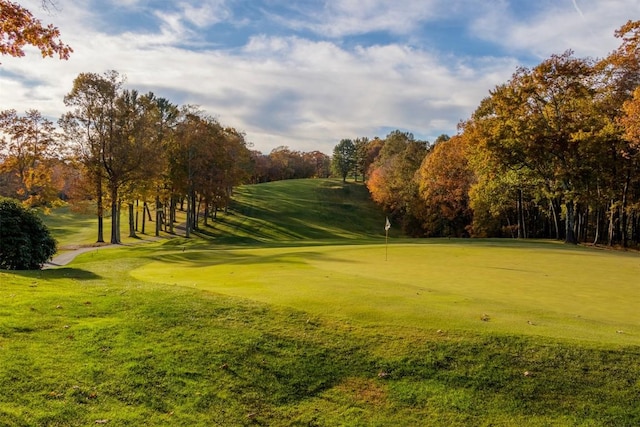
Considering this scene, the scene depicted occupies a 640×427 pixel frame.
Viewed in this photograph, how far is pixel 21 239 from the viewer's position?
19.4 metres

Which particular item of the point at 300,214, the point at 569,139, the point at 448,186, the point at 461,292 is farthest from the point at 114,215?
A: the point at 569,139

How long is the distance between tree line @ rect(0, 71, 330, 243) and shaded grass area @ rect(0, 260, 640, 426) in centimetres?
3593

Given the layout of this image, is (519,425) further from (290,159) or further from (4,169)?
(290,159)

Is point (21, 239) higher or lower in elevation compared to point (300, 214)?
higher

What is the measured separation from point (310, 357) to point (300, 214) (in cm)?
7048

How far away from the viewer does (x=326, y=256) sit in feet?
87.0

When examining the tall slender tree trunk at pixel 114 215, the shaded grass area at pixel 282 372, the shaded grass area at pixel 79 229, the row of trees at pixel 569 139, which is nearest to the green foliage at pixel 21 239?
the shaded grass area at pixel 282 372

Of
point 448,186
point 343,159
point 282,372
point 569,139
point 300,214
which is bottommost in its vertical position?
point 282,372

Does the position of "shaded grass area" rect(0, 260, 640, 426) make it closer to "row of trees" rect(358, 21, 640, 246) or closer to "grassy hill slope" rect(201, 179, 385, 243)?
"row of trees" rect(358, 21, 640, 246)

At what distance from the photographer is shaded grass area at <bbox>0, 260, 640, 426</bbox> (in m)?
6.64

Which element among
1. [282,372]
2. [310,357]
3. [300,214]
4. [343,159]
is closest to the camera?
[282,372]

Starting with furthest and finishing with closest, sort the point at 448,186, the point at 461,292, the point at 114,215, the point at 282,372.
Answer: the point at 448,186 < the point at 114,215 < the point at 461,292 < the point at 282,372

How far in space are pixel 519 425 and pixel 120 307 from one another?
8232 millimetres

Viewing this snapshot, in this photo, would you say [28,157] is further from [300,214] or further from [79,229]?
[300,214]
